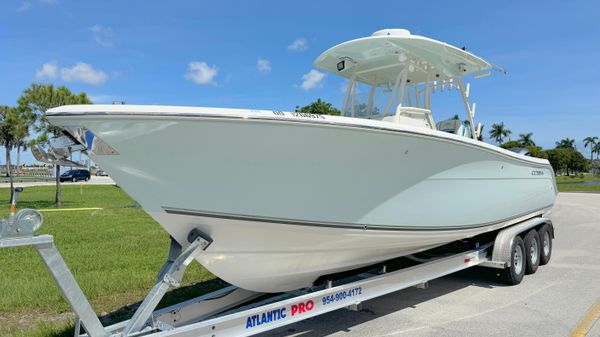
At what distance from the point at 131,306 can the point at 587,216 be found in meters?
14.4

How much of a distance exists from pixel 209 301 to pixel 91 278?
8.09ft

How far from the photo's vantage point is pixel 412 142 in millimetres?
4020

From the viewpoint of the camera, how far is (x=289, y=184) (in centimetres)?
346

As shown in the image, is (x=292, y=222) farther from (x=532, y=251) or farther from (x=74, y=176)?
(x=74, y=176)

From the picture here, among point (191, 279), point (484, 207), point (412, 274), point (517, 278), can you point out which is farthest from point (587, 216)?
point (191, 279)

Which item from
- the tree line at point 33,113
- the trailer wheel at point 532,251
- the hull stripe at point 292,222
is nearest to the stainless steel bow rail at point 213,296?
the hull stripe at point 292,222

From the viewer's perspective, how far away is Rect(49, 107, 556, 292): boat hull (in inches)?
119

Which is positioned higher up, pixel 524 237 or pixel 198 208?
pixel 198 208

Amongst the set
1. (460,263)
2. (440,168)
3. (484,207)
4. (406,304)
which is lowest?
(406,304)

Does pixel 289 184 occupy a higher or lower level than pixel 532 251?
higher

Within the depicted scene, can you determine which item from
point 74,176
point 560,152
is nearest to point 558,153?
point 560,152

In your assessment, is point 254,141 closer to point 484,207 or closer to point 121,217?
point 484,207

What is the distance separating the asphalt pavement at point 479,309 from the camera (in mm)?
4238

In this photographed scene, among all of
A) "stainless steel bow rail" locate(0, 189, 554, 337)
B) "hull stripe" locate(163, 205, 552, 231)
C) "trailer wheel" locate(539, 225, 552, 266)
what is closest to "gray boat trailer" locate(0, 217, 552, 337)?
"stainless steel bow rail" locate(0, 189, 554, 337)
